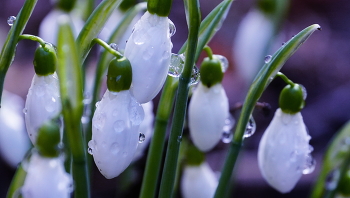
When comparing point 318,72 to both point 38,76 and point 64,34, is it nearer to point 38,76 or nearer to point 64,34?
point 38,76

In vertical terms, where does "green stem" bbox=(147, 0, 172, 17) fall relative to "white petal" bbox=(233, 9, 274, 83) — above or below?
above

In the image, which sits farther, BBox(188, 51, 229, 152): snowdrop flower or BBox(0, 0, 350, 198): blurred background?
BBox(0, 0, 350, 198): blurred background

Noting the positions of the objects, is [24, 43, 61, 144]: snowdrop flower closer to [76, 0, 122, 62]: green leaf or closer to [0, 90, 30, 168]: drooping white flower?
[76, 0, 122, 62]: green leaf

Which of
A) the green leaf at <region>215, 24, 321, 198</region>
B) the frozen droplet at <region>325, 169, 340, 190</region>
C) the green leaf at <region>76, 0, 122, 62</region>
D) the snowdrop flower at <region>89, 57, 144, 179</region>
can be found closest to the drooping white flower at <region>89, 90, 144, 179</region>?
the snowdrop flower at <region>89, 57, 144, 179</region>

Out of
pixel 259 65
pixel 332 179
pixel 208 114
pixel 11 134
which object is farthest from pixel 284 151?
pixel 11 134

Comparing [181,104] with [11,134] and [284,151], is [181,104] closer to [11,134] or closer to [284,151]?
[284,151]

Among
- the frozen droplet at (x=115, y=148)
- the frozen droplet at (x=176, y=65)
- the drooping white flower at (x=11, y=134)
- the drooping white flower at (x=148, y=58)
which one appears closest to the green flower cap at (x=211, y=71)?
the frozen droplet at (x=176, y=65)

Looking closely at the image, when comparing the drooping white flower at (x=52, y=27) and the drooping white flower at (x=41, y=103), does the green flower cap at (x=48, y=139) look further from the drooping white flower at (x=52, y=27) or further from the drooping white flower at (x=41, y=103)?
the drooping white flower at (x=52, y=27)
